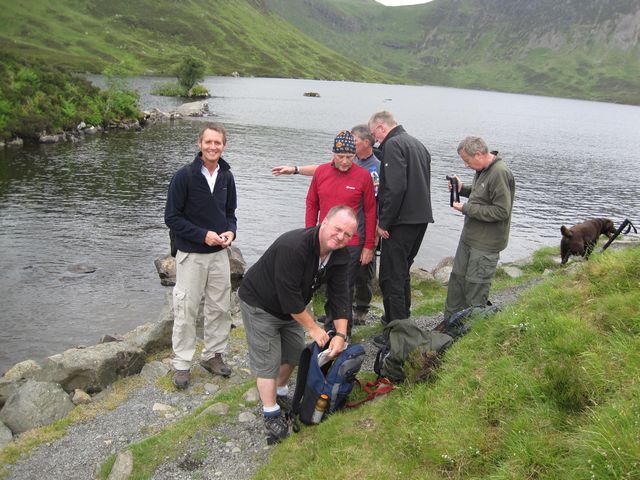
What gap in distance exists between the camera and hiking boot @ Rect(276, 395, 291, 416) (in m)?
7.21

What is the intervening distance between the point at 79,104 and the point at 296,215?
32082 mm

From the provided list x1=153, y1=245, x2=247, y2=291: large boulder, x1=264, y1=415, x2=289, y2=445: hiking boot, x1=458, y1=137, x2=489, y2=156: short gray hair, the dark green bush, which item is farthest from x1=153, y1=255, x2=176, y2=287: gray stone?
the dark green bush

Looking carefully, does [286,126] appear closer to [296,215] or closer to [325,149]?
[325,149]

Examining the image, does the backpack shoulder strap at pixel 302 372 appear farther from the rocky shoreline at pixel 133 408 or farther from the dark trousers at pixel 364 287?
the dark trousers at pixel 364 287

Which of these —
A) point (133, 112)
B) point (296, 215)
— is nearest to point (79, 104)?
point (133, 112)

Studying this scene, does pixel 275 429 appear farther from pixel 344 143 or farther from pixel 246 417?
pixel 344 143

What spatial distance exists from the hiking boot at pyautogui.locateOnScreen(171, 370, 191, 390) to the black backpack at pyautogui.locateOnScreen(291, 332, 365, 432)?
2866mm

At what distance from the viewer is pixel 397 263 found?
8.89 meters

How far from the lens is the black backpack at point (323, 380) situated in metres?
6.50

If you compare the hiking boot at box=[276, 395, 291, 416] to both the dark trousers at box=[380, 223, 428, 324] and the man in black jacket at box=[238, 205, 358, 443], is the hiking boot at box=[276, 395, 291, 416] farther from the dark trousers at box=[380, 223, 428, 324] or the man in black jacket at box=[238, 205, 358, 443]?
the dark trousers at box=[380, 223, 428, 324]

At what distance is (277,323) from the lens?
21.2 feet

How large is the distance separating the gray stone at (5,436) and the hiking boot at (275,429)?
4.38 meters

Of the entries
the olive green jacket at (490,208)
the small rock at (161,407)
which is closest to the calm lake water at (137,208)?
the small rock at (161,407)

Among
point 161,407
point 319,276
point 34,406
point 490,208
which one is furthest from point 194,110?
point 319,276
